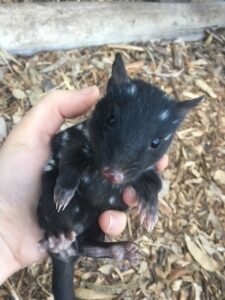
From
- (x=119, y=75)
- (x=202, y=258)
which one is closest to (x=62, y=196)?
(x=119, y=75)

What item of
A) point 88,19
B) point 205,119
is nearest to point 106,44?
point 88,19

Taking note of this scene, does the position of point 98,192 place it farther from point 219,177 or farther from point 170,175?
point 219,177

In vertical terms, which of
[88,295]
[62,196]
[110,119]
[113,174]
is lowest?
[88,295]

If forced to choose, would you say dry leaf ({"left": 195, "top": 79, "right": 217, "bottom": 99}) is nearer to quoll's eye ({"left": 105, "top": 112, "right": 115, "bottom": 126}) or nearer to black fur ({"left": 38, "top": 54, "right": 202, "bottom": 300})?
black fur ({"left": 38, "top": 54, "right": 202, "bottom": 300})

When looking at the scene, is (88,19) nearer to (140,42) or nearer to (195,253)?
(140,42)

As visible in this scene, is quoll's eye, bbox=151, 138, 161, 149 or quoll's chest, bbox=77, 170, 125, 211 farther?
quoll's chest, bbox=77, 170, 125, 211

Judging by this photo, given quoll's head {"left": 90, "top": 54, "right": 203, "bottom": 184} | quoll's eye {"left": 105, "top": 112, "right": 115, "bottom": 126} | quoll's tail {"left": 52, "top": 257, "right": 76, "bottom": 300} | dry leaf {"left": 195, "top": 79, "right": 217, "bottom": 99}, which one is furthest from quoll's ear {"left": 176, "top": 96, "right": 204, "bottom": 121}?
dry leaf {"left": 195, "top": 79, "right": 217, "bottom": 99}
